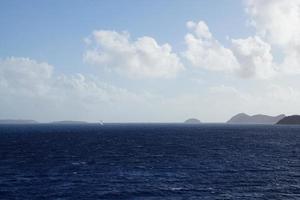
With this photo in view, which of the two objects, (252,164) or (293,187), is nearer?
(293,187)

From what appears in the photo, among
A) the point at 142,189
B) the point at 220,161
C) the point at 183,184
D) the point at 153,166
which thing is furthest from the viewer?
the point at 220,161

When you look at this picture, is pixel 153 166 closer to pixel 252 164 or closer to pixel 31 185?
pixel 252 164

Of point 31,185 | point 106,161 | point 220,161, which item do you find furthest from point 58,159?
point 220,161

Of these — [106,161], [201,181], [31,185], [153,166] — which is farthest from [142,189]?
[106,161]

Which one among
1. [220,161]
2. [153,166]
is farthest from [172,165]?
[220,161]

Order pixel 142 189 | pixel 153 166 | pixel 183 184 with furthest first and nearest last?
pixel 153 166 → pixel 183 184 → pixel 142 189

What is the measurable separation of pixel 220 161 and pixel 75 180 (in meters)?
47.8

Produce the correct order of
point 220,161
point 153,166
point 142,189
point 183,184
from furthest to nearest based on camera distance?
point 220,161, point 153,166, point 183,184, point 142,189

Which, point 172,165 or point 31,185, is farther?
point 172,165

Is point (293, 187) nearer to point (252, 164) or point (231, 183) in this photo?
point (231, 183)

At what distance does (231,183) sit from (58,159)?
5821 cm

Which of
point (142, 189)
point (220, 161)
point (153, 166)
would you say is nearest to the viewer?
point (142, 189)

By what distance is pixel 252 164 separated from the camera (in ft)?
345

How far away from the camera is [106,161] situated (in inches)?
4397
